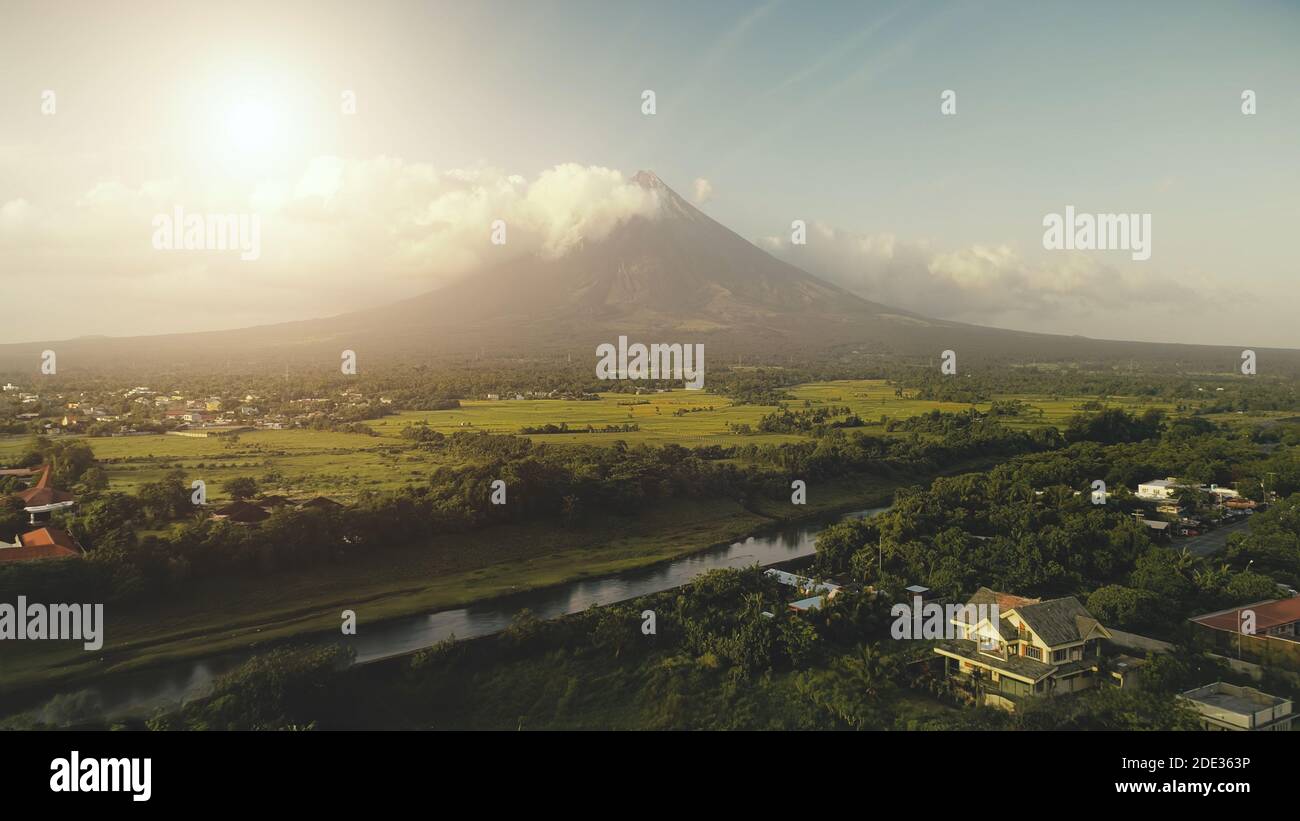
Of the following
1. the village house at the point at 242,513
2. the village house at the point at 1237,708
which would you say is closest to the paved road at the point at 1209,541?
the village house at the point at 1237,708

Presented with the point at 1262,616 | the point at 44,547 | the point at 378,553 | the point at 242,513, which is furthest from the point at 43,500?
the point at 1262,616

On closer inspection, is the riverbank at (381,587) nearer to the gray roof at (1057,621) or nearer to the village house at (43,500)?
the village house at (43,500)

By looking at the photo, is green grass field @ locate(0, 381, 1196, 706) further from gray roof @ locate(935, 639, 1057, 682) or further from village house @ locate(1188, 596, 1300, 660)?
village house @ locate(1188, 596, 1300, 660)

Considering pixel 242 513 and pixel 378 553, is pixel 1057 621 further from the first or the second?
pixel 242 513

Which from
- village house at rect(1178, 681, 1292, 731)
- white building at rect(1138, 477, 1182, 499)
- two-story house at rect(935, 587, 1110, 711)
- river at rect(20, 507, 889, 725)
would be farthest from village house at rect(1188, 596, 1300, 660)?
white building at rect(1138, 477, 1182, 499)
